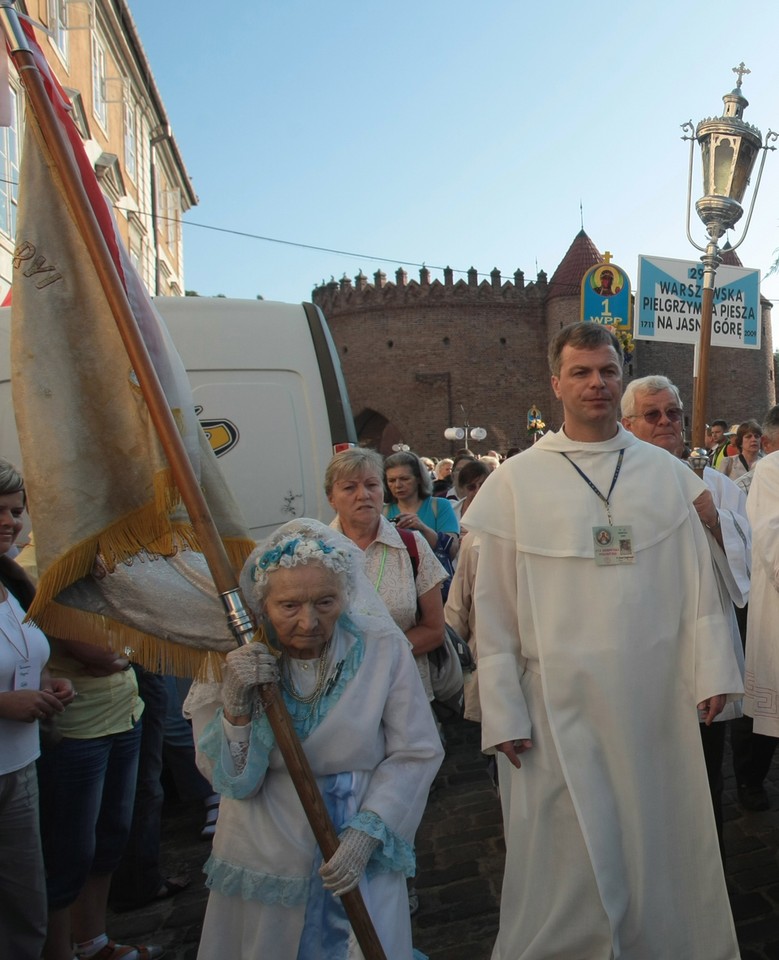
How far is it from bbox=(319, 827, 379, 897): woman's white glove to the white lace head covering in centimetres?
62

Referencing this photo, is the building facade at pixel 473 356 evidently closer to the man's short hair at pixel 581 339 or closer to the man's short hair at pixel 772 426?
the man's short hair at pixel 772 426

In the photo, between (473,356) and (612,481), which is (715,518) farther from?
(473,356)

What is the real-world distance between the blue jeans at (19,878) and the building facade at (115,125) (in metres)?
10.4

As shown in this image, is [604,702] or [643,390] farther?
[643,390]

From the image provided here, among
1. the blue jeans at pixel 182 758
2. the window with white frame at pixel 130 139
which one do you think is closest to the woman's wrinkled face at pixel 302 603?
the blue jeans at pixel 182 758

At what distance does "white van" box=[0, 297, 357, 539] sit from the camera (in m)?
4.89

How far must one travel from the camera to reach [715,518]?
329cm

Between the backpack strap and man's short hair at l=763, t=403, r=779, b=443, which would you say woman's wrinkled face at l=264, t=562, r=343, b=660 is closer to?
the backpack strap

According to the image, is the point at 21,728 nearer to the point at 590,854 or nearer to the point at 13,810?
the point at 13,810

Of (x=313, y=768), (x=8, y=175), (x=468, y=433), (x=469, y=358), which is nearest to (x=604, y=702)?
(x=313, y=768)

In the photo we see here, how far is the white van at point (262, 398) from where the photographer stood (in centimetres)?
489

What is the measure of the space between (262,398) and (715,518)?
8.87ft

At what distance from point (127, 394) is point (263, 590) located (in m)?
0.68

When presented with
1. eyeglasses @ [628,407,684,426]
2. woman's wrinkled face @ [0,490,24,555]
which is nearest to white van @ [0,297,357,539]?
eyeglasses @ [628,407,684,426]
